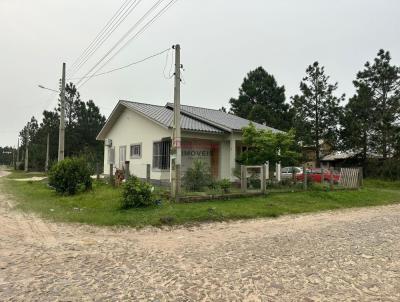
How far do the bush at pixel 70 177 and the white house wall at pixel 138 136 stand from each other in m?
2.97

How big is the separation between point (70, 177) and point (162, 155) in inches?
177

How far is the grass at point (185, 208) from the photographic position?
9.60 m

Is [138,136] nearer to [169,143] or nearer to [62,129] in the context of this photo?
[169,143]

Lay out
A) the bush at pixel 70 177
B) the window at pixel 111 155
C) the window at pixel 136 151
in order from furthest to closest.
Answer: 1. the window at pixel 111 155
2. the window at pixel 136 151
3. the bush at pixel 70 177

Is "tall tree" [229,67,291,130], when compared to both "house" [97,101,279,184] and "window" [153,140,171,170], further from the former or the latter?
"window" [153,140,171,170]

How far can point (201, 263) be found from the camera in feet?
19.0

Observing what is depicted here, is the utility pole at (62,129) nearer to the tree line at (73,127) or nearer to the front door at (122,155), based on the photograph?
the front door at (122,155)

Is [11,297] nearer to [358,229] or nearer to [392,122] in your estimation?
[358,229]

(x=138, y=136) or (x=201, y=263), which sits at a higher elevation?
(x=138, y=136)

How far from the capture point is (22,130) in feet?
239

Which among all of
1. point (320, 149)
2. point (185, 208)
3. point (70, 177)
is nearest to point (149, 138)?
point (70, 177)

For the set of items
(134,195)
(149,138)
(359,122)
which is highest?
(359,122)

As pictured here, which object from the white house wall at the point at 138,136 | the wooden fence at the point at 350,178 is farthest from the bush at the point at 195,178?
the wooden fence at the point at 350,178

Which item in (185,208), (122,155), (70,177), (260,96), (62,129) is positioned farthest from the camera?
(260,96)
